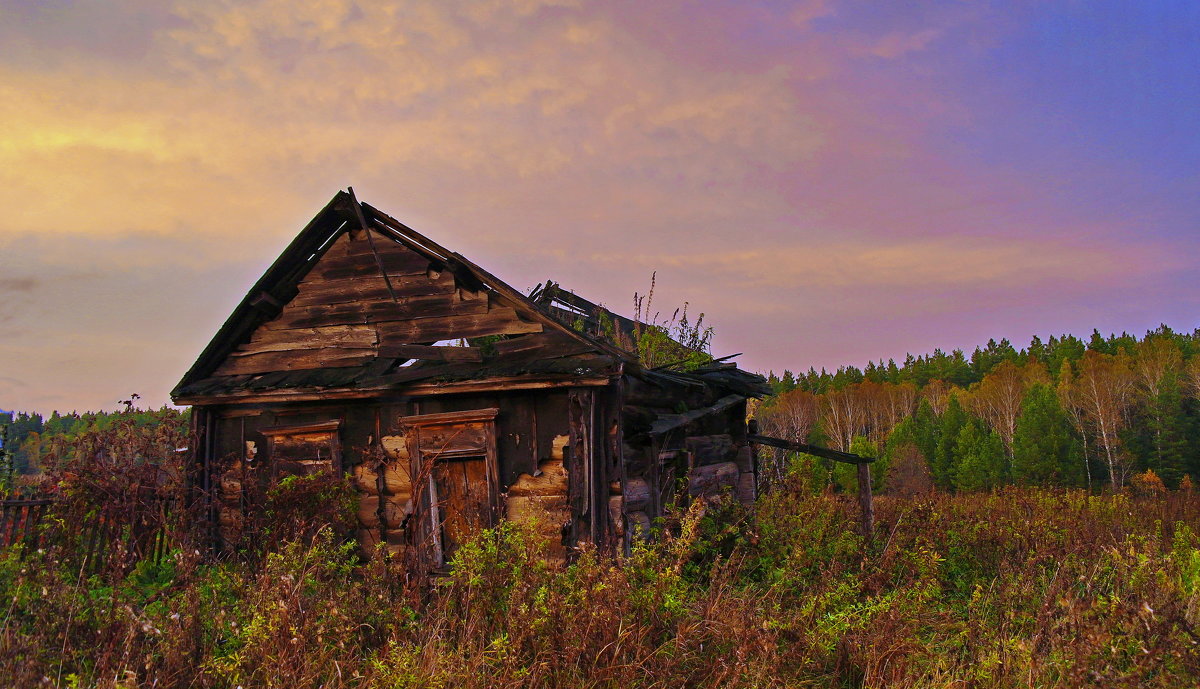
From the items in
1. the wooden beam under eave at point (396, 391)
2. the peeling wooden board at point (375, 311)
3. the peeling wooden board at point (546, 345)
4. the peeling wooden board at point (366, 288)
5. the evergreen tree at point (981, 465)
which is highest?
the peeling wooden board at point (366, 288)

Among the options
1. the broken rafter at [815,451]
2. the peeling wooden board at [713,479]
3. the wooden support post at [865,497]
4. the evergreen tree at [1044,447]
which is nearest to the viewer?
the peeling wooden board at [713,479]

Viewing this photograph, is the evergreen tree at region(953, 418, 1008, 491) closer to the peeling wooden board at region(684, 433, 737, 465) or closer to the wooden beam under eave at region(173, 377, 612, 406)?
the peeling wooden board at region(684, 433, 737, 465)

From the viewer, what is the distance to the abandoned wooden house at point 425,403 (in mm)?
8953

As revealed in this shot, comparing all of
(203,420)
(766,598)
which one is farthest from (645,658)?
(203,420)

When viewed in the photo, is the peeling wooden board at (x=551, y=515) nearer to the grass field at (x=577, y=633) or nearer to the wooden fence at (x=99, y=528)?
the grass field at (x=577, y=633)

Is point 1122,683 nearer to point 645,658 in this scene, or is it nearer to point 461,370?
point 645,658

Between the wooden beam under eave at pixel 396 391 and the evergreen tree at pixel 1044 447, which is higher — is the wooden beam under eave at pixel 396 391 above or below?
above

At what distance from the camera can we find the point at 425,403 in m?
9.67

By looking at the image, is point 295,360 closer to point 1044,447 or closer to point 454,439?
point 454,439

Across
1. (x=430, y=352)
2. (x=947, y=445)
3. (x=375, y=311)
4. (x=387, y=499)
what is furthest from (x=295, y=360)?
(x=947, y=445)

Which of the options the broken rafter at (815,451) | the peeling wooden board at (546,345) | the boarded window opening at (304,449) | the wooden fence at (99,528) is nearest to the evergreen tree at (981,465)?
the broken rafter at (815,451)

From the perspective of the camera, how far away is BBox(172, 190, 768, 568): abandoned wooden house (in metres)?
8.95

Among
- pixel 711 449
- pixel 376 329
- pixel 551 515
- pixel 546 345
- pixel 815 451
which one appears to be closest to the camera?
pixel 551 515

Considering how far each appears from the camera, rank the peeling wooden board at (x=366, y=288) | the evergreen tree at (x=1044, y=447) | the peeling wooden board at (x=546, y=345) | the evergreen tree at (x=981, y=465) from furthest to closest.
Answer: the evergreen tree at (x=981, y=465) < the evergreen tree at (x=1044, y=447) < the peeling wooden board at (x=366, y=288) < the peeling wooden board at (x=546, y=345)
